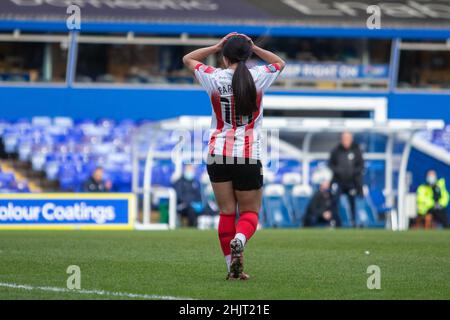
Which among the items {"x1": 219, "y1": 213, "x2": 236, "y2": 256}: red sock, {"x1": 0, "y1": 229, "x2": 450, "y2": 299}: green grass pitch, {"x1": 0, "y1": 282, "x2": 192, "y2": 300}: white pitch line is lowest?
{"x1": 0, "y1": 282, "x2": 192, "y2": 300}: white pitch line

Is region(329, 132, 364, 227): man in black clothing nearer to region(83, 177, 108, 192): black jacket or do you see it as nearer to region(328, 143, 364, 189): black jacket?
region(328, 143, 364, 189): black jacket

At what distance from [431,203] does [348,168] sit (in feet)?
13.4

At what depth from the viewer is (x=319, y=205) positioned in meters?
25.5

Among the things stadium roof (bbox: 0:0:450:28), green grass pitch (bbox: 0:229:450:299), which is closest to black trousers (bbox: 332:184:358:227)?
green grass pitch (bbox: 0:229:450:299)

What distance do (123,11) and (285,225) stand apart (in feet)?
34.4

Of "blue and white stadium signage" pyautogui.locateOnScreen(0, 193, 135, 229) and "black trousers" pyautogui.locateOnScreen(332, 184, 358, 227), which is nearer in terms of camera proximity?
"blue and white stadium signage" pyautogui.locateOnScreen(0, 193, 135, 229)

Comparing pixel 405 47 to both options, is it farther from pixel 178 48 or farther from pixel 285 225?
pixel 285 225

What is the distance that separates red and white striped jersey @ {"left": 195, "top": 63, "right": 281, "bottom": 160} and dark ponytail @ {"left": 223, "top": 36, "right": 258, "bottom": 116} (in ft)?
0.33

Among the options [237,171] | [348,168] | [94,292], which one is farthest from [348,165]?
[94,292]

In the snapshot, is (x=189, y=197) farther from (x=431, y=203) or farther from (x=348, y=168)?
(x=431, y=203)

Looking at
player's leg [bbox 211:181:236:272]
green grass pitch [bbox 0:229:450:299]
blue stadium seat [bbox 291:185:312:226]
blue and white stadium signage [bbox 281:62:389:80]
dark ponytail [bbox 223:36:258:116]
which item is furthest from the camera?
blue and white stadium signage [bbox 281:62:389:80]

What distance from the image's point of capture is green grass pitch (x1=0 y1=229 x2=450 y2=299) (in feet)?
28.4
